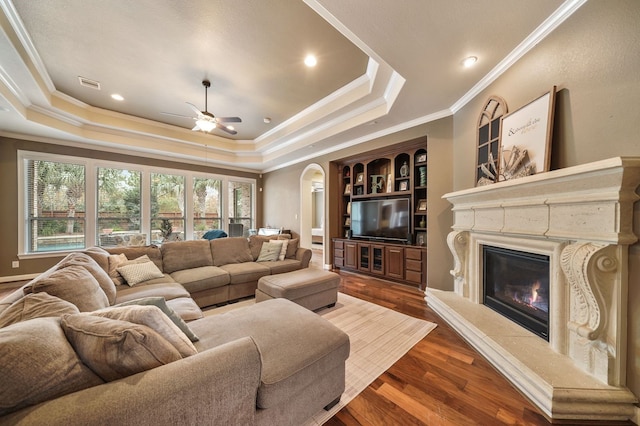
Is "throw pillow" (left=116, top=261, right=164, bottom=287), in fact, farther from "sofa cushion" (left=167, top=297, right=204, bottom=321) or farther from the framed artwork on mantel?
the framed artwork on mantel

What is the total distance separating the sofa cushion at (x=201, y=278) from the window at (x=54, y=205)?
11.5 feet

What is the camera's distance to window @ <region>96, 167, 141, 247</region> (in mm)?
4984

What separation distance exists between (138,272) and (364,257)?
361 cm

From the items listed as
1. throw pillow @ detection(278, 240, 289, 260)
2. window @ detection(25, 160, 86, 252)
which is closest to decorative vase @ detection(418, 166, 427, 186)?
throw pillow @ detection(278, 240, 289, 260)

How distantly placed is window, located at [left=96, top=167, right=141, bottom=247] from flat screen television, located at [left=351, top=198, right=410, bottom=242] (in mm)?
4904

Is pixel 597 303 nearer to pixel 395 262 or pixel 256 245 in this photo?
pixel 395 262

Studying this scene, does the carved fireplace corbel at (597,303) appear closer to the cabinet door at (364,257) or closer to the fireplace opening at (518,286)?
the fireplace opening at (518,286)

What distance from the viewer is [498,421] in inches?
55.7

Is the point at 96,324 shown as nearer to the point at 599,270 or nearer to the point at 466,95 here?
the point at 599,270

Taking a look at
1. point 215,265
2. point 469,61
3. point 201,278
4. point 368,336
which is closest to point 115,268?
point 201,278

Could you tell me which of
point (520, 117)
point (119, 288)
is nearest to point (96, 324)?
point (119, 288)

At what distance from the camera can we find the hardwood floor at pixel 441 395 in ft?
4.68

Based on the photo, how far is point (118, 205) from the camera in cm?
517

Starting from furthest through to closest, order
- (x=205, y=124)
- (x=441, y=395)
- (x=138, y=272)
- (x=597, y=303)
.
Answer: (x=205, y=124) < (x=138, y=272) < (x=441, y=395) < (x=597, y=303)
